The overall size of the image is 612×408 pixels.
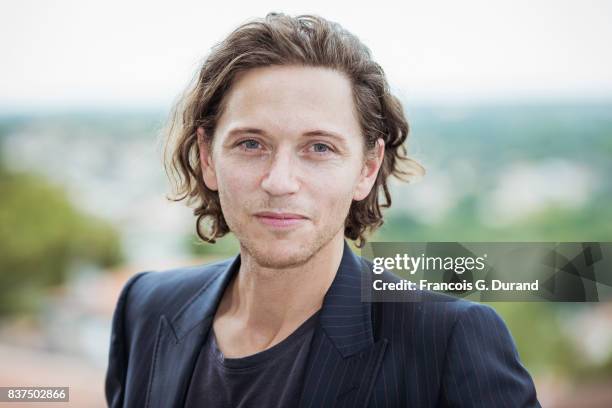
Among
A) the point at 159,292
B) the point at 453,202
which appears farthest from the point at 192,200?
the point at 453,202

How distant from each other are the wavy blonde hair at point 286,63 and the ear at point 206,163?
2 centimetres

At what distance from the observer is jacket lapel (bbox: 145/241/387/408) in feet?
4.74

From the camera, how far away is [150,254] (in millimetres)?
4211

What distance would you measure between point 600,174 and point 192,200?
336 cm

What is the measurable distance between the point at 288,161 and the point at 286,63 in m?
0.25

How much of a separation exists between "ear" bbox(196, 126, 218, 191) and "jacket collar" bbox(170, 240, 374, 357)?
0.25 m

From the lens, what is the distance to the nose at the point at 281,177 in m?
1.45

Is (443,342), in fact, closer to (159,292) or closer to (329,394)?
(329,394)

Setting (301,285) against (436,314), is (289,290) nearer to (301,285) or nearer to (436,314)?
(301,285)

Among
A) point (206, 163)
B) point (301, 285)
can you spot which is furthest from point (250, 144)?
point (301, 285)

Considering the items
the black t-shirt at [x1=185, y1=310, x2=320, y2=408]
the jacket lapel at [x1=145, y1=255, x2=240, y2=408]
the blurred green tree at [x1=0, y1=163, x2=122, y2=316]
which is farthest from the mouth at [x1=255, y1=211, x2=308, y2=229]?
the blurred green tree at [x1=0, y1=163, x2=122, y2=316]

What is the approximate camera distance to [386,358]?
145 centimetres

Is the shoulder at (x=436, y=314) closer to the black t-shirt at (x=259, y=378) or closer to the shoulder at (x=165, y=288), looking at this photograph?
the black t-shirt at (x=259, y=378)

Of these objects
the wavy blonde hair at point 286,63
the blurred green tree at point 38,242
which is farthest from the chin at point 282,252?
the blurred green tree at point 38,242
